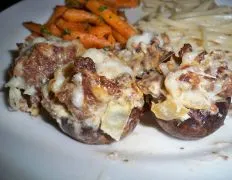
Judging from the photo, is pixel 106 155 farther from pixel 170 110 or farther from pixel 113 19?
pixel 113 19

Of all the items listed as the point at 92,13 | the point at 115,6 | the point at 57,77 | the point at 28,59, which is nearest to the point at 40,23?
the point at 92,13

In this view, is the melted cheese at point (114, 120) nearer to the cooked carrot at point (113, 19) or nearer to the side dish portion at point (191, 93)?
the side dish portion at point (191, 93)

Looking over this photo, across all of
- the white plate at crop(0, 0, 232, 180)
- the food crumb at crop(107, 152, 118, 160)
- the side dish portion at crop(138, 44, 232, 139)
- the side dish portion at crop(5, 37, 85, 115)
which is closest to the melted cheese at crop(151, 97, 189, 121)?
the side dish portion at crop(138, 44, 232, 139)

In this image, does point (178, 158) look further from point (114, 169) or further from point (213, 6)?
point (213, 6)

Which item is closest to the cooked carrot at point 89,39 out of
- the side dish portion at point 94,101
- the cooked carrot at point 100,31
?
the cooked carrot at point 100,31

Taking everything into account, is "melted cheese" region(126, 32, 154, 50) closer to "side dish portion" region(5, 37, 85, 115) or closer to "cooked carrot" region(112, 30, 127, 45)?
"side dish portion" region(5, 37, 85, 115)

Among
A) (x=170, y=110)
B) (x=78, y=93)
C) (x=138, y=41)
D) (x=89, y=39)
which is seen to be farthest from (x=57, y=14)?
(x=170, y=110)
